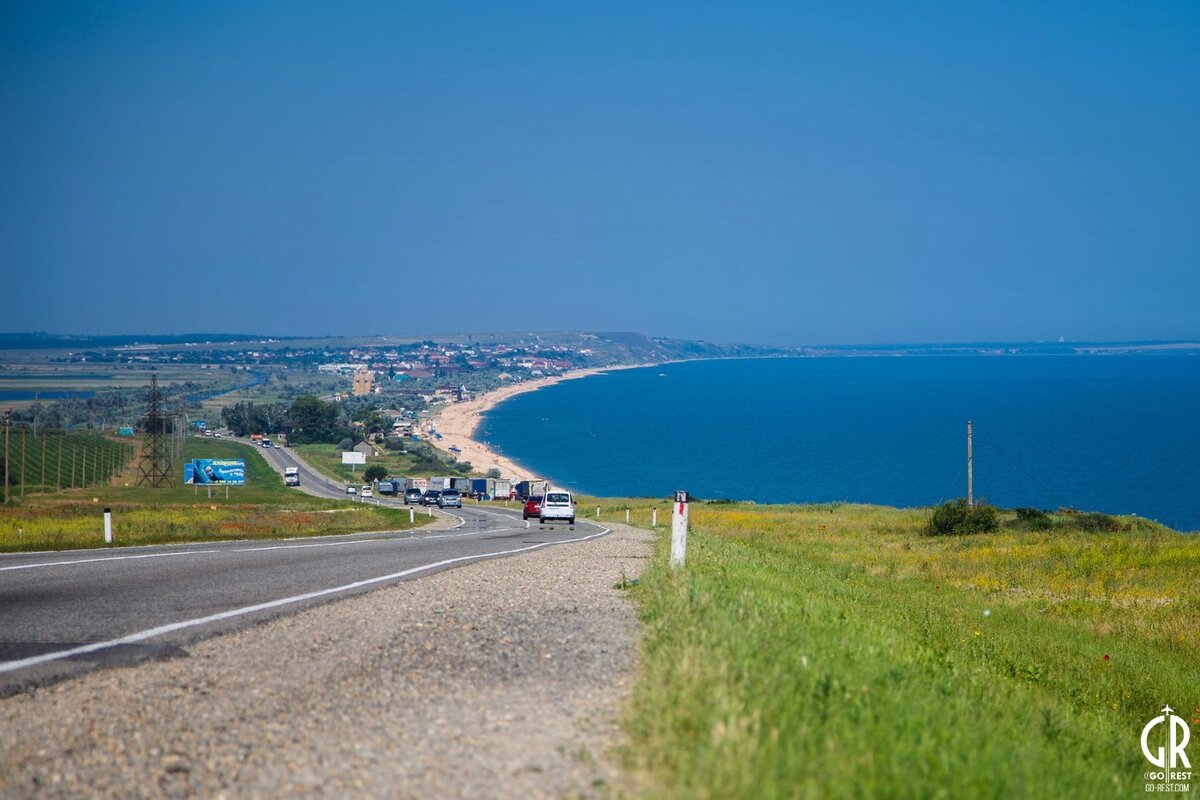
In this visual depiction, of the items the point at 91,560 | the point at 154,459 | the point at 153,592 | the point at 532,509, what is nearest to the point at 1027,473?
the point at 532,509

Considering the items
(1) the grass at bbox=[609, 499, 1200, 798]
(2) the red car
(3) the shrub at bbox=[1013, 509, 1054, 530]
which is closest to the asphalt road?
(1) the grass at bbox=[609, 499, 1200, 798]

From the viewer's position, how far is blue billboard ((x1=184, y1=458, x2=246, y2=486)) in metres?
96.5

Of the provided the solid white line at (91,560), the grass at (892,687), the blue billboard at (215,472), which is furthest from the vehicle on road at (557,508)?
the blue billboard at (215,472)

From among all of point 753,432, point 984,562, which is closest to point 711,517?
point 984,562

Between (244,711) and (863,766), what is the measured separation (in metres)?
3.56

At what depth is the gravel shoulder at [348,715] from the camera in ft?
17.3

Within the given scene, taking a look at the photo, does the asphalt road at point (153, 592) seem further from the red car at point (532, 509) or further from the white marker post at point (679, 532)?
the red car at point (532, 509)

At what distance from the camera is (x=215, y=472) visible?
97875 mm

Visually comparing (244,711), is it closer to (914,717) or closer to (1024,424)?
(914,717)

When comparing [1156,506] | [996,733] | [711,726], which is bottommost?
[1156,506]

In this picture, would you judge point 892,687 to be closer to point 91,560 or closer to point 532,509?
point 91,560

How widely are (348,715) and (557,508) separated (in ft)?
141

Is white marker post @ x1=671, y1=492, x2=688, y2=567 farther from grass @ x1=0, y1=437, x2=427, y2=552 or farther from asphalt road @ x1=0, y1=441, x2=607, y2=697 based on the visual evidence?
grass @ x1=0, y1=437, x2=427, y2=552

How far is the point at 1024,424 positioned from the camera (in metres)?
187
